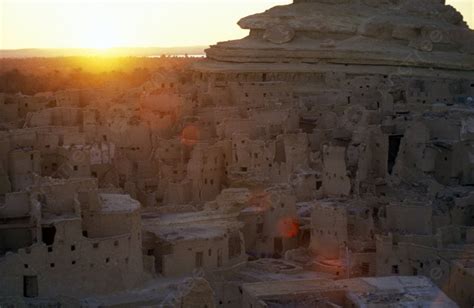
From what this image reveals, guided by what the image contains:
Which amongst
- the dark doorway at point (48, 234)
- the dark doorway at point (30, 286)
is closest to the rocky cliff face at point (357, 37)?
the dark doorway at point (48, 234)

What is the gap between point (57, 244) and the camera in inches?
906

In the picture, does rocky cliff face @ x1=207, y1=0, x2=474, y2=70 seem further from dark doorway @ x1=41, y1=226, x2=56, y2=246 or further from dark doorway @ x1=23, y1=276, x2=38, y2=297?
dark doorway @ x1=23, y1=276, x2=38, y2=297

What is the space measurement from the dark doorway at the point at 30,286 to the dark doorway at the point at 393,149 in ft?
47.2

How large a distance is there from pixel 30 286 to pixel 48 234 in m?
1.57

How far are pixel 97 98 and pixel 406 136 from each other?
1468cm

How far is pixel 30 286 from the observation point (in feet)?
74.9

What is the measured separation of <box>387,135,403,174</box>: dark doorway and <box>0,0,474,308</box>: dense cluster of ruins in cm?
8

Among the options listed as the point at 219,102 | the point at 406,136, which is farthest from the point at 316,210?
the point at 219,102

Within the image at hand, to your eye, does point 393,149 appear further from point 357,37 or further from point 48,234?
point 357,37

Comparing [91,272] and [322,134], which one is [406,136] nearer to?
[322,134]

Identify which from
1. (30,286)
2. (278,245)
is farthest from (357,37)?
(30,286)

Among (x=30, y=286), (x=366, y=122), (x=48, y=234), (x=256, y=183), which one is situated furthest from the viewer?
(x=366, y=122)

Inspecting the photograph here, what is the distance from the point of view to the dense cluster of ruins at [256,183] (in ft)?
75.9

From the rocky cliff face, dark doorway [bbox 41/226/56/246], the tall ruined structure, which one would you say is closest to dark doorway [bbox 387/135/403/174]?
the tall ruined structure
